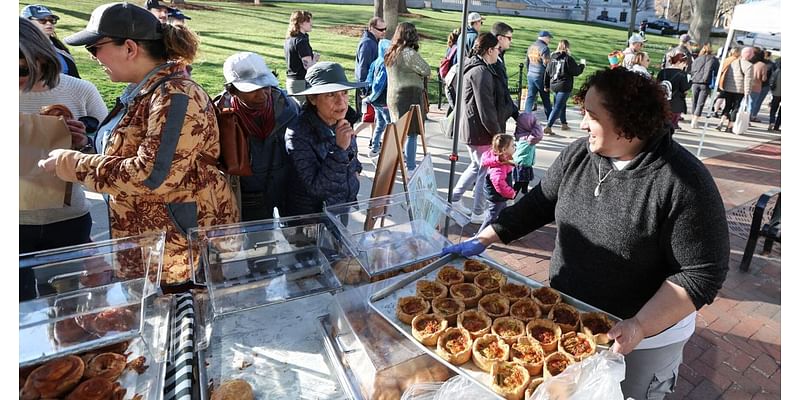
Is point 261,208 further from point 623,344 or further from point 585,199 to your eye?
point 623,344

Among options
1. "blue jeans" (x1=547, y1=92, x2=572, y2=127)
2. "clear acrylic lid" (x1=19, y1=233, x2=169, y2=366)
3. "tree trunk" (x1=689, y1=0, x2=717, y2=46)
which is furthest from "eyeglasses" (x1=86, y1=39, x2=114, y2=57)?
"tree trunk" (x1=689, y1=0, x2=717, y2=46)

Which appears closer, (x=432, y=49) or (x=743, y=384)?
(x=743, y=384)

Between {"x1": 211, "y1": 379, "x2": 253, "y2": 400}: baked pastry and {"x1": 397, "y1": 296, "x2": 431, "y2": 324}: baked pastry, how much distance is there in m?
0.60

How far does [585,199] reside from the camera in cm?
201

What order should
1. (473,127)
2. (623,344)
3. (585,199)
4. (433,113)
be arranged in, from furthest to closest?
(433,113)
(473,127)
(585,199)
(623,344)

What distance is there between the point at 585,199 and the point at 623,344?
24.4 inches

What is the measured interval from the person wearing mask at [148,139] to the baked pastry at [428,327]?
109 centimetres

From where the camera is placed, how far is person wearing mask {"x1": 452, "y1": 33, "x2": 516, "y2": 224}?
16.8 ft

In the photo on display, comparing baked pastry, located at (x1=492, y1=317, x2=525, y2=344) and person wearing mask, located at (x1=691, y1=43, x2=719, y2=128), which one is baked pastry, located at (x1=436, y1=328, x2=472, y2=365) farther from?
person wearing mask, located at (x1=691, y1=43, x2=719, y2=128)

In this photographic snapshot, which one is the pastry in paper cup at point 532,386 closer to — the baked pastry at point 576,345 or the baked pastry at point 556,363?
the baked pastry at point 556,363

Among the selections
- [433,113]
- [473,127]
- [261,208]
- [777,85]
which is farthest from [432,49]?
[261,208]
